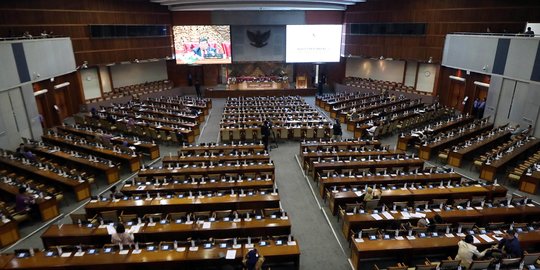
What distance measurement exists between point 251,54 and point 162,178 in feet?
65.2

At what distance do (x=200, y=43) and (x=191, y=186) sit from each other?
2023 centimetres

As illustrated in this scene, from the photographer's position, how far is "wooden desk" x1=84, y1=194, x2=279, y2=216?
366 inches

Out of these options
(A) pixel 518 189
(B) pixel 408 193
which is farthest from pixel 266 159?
(A) pixel 518 189

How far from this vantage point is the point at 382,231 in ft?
26.2

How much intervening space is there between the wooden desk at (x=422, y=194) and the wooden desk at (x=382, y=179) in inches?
25.7

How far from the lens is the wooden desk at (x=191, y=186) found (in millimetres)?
10250

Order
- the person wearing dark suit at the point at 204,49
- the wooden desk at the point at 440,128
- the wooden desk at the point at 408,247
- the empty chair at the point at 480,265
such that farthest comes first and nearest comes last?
the person wearing dark suit at the point at 204,49, the wooden desk at the point at 440,128, the wooden desk at the point at 408,247, the empty chair at the point at 480,265

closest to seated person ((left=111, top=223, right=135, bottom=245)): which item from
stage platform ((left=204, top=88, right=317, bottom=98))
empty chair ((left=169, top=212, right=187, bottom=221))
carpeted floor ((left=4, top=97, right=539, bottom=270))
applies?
empty chair ((left=169, top=212, right=187, bottom=221))

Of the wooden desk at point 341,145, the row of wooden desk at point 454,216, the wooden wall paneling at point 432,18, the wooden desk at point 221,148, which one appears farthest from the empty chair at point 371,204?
the wooden wall paneling at point 432,18

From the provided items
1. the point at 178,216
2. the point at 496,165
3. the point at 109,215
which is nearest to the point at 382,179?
the point at 496,165

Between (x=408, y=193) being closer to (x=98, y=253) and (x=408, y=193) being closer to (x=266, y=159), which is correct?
(x=266, y=159)

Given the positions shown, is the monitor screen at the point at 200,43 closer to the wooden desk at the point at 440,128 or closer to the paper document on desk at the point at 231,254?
the wooden desk at the point at 440,128

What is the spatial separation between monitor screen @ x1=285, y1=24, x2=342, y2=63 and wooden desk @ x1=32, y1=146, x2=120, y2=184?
19.8 m

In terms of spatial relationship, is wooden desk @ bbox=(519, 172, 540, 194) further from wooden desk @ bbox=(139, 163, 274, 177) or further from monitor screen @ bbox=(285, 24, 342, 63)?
monitor screen @ bbox=(285, 24, 342, 63)
